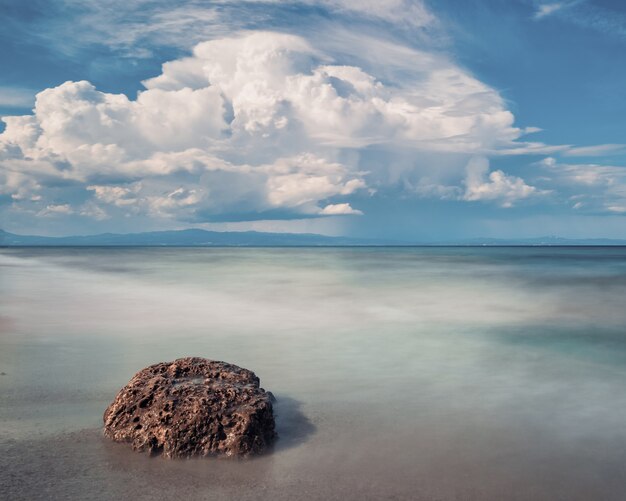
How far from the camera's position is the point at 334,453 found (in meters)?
5.30

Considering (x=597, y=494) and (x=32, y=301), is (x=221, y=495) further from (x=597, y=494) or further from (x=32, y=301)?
(x=32, y=301)

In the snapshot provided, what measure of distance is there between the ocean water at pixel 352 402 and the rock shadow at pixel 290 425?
0.11 feet

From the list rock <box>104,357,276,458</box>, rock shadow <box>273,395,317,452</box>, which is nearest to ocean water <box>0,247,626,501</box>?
rock shadow <box>273,395,317,452</box>

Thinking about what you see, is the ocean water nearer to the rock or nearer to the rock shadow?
the rock shadow

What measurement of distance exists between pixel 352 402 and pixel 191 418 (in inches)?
96.4

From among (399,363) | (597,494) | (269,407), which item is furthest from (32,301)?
(597,494)

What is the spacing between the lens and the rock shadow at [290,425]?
559 cm

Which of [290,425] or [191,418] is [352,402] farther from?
[191,418]

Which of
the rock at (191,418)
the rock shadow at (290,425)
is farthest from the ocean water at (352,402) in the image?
the rock at (191,418)

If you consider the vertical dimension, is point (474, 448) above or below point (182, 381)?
below

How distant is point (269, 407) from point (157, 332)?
7.68m

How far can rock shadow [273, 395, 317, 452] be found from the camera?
559 centimetres

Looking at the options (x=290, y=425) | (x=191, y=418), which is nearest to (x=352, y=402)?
(x=290, y=425)

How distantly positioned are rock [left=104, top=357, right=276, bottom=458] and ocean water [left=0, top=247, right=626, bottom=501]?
167 millimetres
